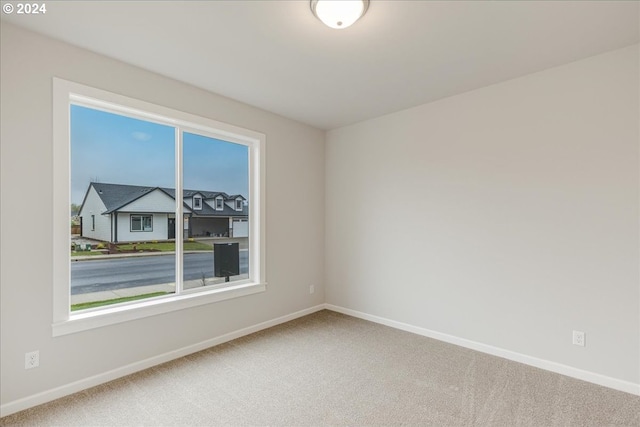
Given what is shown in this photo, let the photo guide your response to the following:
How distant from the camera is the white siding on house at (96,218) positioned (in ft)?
8.54

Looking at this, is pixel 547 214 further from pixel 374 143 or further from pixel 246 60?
pixel 246 60

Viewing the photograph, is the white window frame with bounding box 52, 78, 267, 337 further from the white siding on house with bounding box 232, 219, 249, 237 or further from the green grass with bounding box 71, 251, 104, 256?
the green grass with bounding box 71, 251, 104, 256

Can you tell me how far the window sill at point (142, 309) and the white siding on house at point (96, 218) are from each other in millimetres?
625

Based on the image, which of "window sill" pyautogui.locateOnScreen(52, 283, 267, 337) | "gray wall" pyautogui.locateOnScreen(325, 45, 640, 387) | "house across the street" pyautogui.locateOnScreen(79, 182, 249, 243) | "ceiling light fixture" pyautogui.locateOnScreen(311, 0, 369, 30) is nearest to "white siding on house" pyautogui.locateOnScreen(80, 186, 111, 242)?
"house across the street" pyautogui.locateOnScreen(79, 182, 249, 243)

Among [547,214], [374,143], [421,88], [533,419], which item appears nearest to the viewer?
[533,419]

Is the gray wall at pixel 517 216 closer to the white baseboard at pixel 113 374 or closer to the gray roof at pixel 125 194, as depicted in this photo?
the white baseboard at pixel 113 374

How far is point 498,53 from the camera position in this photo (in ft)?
8.20

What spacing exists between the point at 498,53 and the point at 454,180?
1.25 meters

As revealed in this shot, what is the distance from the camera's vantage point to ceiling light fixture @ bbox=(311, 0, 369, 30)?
187cm

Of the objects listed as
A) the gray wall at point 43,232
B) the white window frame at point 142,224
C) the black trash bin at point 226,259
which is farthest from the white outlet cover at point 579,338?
the white window frame at point 142,224

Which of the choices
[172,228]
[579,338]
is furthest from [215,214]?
[579,338]

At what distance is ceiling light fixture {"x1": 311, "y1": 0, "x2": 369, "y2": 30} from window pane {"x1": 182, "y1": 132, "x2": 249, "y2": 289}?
1928 mm

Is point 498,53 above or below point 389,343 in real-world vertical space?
above

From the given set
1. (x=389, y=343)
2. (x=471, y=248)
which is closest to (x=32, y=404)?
(x=389, y=343)
